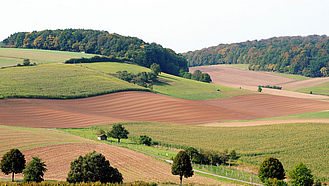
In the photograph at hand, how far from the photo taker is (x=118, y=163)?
49.9m

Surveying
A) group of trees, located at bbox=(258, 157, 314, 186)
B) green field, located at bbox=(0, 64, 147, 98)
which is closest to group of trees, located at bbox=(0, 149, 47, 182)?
group of trees, located at bbox=(258, 157, 314, 186)

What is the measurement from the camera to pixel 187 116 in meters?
91.7

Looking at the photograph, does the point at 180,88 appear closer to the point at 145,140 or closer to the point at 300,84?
the point at 145,140

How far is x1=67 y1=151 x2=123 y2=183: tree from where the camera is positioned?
3875cm

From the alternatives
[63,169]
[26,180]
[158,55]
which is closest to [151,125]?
[63,169]

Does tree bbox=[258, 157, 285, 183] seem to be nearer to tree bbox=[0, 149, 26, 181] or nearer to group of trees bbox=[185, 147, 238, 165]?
group of trees bbox=[185, 147, 238, 165]

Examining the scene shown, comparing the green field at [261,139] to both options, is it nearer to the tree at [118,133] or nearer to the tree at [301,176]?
the tree at [118,133]

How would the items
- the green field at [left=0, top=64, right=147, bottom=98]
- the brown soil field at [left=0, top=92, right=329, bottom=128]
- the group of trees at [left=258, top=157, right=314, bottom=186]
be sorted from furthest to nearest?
the green field at [left=0, top=64, right=147, bottom=98] < the brown soil field at [left=0, top=92, right=329, bottom=128] < the group of trees at [left=258, top=157, right=314, bottom=186]

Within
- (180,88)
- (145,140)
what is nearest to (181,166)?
(145,140)

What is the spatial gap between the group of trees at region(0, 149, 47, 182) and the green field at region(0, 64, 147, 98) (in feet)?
178

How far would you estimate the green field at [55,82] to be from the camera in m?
98.7

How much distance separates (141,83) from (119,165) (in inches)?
3201

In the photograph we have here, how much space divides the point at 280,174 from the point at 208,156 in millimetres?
12715

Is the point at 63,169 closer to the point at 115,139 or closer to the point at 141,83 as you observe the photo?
the point at 115,139
